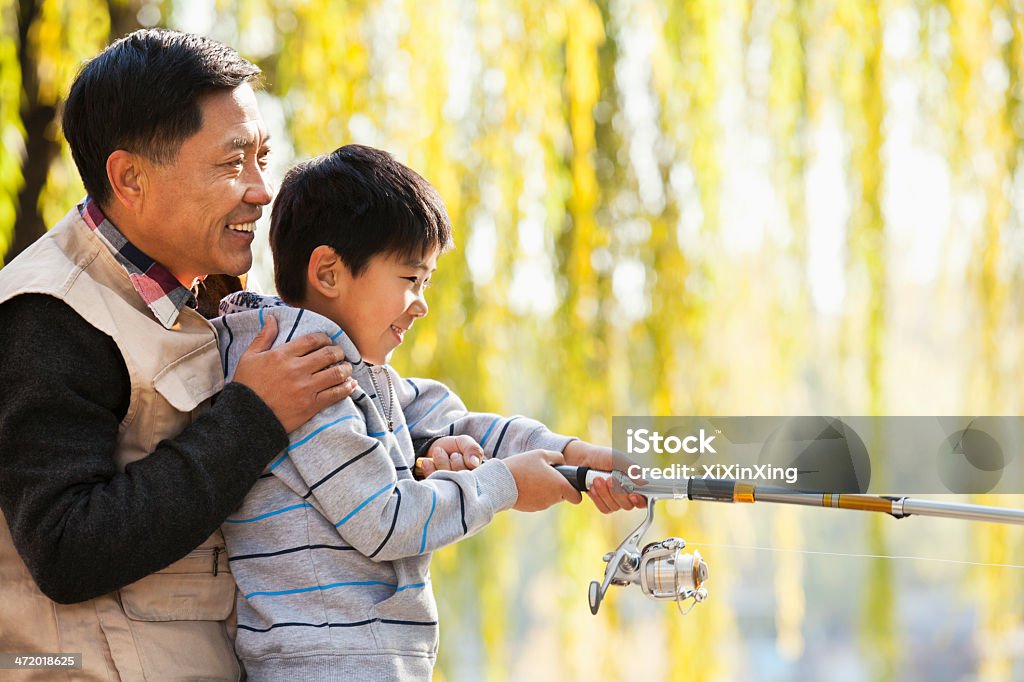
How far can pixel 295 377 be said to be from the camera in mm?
1378

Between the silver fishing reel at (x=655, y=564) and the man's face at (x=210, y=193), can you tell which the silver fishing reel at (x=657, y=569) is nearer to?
the silver fishing reel at (x=655, y=564)

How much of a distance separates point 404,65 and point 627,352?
1.06 meters

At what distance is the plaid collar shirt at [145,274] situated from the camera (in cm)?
143

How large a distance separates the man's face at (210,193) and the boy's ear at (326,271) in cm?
9

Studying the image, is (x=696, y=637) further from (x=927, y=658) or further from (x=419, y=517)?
(x=419, y=517)

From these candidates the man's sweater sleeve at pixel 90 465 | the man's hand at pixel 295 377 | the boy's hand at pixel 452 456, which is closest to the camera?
the man's sweater sleeve at pixel 90 465

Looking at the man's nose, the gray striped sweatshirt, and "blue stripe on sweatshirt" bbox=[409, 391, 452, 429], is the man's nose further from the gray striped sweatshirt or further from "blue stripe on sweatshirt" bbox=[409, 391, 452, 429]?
"blue stripe on sweatshirt" bbox=[409, 391, 452, 429]

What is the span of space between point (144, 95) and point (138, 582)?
0.57 metres

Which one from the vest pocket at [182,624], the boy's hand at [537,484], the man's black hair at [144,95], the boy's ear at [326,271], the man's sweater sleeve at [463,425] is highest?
the man's black hair at [144,95]

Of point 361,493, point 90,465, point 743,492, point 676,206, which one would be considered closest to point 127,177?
point 90,465

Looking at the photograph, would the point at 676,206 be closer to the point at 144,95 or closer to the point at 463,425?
the point at 463,425

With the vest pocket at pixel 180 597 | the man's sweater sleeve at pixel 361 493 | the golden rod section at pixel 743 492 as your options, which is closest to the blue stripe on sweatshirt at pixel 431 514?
the man's sweater sleeve at pixel 361 493

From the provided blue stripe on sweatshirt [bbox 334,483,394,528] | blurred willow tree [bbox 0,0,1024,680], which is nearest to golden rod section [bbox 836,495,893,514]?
blue stripe on sweatshirt [bbox 334,483,394,528]
